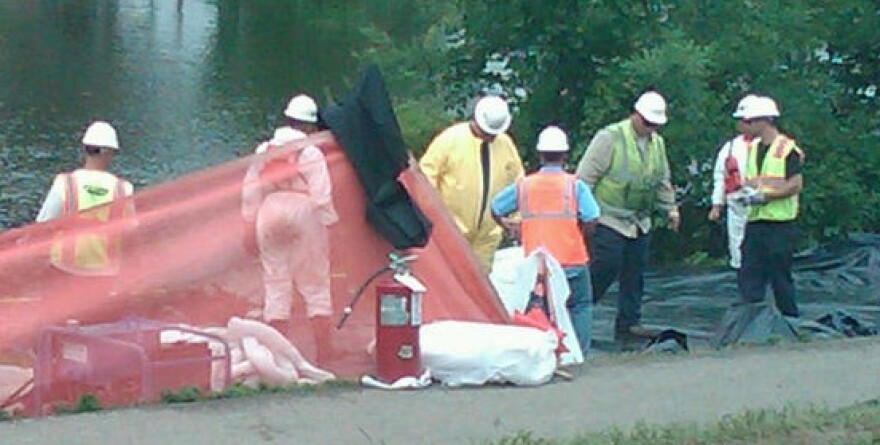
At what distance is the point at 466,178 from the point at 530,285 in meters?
0.71

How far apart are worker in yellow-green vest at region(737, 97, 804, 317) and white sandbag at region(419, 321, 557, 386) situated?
3.39 m

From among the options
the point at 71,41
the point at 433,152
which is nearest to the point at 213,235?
the point at 433,152

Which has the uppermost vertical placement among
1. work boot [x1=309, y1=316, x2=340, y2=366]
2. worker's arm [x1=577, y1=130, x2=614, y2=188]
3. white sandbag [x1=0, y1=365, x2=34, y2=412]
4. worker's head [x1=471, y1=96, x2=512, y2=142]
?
worker's head [x1=471, y1=96, x2=512, y2=142]

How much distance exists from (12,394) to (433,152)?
9.83 ft

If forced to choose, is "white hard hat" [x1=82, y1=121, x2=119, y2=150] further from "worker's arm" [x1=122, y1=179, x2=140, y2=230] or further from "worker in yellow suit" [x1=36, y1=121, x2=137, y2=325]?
"worker's arm" [x1=122, y1=179, x2=140, y2=230]

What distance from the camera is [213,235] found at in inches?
375

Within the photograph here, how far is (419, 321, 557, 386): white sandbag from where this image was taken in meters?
9.33

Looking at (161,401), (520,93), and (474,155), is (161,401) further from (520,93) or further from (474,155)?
(520,93)

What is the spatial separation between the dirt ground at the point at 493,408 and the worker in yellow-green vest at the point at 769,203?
215 cm

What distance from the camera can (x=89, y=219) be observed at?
9406 mm

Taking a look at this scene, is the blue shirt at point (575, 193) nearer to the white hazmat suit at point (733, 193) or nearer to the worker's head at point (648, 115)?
the worker's head at point (648, 115)

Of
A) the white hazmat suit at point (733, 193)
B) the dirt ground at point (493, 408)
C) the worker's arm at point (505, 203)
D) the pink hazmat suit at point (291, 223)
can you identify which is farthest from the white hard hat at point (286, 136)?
the white hazmat suit at point (733, 193)

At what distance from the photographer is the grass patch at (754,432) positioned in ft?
25.7

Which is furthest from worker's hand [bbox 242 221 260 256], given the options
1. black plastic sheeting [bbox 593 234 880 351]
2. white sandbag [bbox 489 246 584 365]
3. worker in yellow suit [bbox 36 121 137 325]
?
black plastic sheeting [bbox 593 234 880 351]
